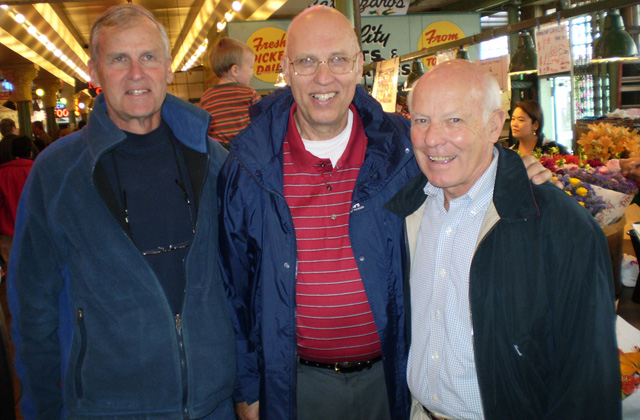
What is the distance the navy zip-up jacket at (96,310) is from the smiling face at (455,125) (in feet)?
2.92

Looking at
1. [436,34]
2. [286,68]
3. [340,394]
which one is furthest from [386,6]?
[340,394]

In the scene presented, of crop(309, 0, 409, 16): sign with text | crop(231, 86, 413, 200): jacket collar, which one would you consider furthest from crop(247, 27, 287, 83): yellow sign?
crop(231, 86, 413, 200): jacket collar

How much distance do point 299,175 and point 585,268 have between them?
1.11m

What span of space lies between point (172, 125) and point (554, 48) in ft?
11.9

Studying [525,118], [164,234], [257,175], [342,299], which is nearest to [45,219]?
[164,234]

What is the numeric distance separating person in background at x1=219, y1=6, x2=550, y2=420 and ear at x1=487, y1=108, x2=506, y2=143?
441 mm

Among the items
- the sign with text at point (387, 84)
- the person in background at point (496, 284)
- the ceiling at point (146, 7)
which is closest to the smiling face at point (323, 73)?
the person in background at point (496, 284)

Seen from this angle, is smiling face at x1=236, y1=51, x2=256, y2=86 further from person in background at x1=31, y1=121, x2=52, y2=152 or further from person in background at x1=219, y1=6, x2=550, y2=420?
person in background at x1=31, y1=121, x2=52, y2=152

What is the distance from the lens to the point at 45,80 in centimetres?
2491

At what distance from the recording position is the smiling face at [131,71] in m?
Result: 1.93

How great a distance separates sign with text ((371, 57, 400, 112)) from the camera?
5656 millimetres

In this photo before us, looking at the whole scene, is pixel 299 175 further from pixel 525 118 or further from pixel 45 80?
pixel 45 80

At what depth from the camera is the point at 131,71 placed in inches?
75.7

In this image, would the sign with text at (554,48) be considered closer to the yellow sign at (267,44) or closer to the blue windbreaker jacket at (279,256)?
the blue windbreaker jacket at (279,256)
